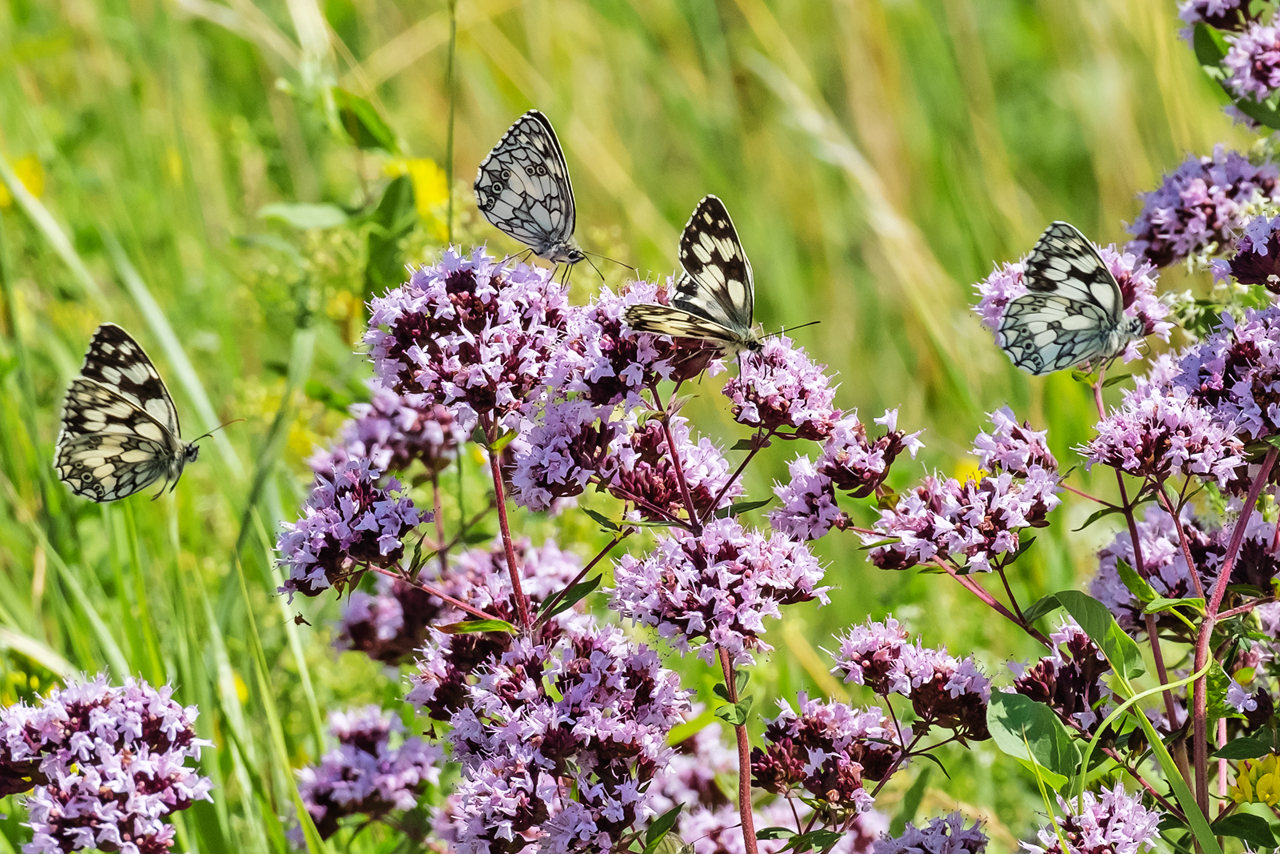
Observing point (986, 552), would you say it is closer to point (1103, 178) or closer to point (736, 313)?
point (736, 313)

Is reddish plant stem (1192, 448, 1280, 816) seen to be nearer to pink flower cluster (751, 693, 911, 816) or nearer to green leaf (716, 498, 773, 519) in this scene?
pink flower cluster (751, 693, 911, 816)

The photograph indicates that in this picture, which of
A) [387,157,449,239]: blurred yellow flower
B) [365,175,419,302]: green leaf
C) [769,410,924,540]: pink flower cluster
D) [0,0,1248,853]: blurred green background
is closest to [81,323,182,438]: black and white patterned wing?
[0,0,1248,853]: blurred green background

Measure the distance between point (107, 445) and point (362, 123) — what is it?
49.2 inches

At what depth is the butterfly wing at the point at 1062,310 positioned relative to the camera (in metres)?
2.43

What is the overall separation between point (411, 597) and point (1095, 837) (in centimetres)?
167

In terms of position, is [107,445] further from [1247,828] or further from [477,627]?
[1247,828]

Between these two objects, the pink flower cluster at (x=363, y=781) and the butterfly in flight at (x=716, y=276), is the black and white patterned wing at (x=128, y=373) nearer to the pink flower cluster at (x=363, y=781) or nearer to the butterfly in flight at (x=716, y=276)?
the pink flower cluster at (x=363, y=781)

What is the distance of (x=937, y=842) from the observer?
2236mm

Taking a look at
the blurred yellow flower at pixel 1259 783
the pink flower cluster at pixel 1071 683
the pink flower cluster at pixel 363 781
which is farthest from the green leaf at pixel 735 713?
the pink flower cluster at pixel 363 781

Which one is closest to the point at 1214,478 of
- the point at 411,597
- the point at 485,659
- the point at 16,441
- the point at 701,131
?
the point at 485,659

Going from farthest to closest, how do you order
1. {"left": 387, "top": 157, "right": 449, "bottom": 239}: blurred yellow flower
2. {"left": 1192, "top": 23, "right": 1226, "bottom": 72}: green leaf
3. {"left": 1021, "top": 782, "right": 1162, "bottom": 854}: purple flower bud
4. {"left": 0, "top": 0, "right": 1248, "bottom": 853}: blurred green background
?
{"left": 387, "top": 157, "right": 449, "bottom": 239}: blurred yellow flower
{"left": 0, "top": 0, "right": 1248, "bottom": 853}: blurred green background
{"left": 1192, "top": 23, "right": 1226, "bottom": 72}: green leaf
{"left": 1021, "top": 782, "right": 1162, "bottom": 854}: purple flower bud

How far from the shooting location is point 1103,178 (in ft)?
19.0

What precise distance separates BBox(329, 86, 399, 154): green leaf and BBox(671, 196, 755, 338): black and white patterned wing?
5.39 ft

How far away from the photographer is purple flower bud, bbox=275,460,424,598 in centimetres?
231
